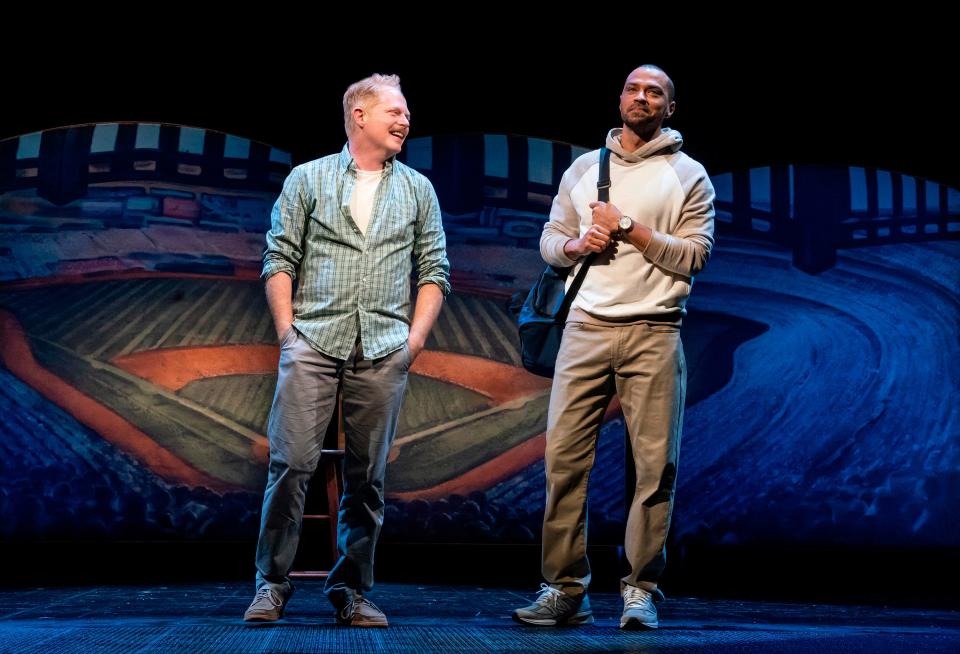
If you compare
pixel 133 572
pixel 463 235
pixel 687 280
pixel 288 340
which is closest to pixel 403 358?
pixel 288 340

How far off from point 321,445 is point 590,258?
2.83ft

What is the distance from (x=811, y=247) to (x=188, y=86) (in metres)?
2.71

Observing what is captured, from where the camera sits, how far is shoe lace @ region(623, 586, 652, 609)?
2436 mm

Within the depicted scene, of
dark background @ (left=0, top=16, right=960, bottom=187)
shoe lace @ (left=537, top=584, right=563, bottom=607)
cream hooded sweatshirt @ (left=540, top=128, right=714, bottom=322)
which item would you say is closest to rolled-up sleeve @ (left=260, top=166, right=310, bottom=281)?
cream hooded sweatshirt @ (left=540, top=128, right=714, bottom=322)

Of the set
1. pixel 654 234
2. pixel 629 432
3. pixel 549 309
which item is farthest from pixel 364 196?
pixel 629 432

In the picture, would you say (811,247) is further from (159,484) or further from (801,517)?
(159,484)

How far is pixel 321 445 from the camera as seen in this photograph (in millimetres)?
2461

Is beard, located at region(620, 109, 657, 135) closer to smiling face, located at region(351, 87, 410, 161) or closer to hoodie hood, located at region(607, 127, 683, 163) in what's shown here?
hoodie hood, located at region(607, 127, 683, 163)

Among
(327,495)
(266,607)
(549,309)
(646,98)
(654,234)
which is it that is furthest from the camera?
(327,495)

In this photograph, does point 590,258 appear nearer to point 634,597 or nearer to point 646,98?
point 646,98

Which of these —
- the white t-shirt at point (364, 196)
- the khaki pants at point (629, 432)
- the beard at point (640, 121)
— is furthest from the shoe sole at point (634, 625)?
the beard at point (640, 121)

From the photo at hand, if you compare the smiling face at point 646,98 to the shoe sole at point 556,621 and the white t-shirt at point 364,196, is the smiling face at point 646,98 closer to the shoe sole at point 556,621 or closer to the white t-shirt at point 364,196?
the white t-shirt at point 364,196

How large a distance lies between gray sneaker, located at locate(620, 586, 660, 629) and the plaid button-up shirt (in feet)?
2.83

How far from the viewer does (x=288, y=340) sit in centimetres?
245
